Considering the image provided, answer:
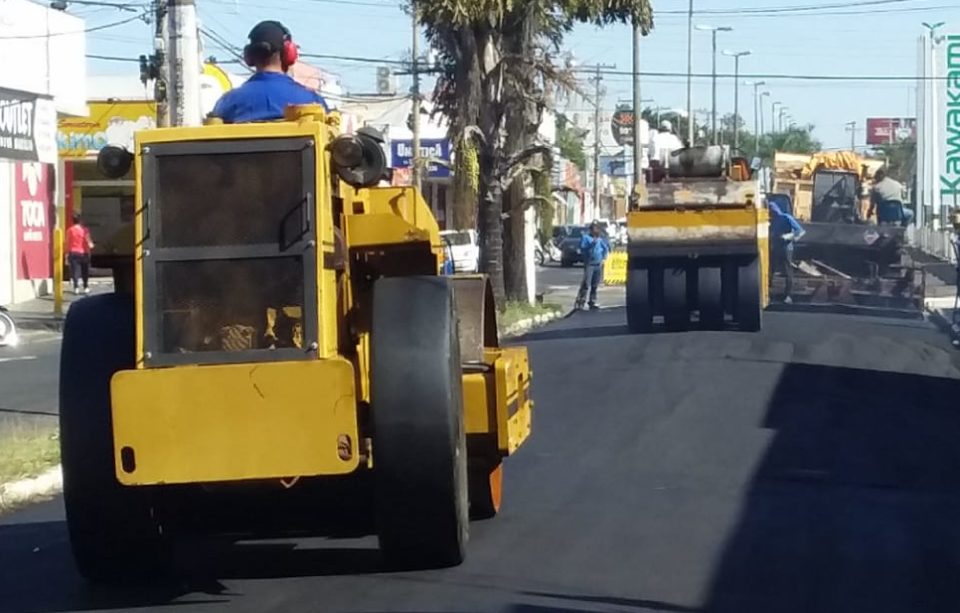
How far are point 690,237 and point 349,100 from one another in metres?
46.5

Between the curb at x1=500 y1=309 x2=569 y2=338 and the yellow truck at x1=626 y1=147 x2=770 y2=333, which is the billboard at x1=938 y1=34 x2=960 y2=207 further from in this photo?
the yellow truck at x1=626 y1=147 x2=770 y2=333

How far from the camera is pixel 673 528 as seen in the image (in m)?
10.1

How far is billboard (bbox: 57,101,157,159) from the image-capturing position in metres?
43.3

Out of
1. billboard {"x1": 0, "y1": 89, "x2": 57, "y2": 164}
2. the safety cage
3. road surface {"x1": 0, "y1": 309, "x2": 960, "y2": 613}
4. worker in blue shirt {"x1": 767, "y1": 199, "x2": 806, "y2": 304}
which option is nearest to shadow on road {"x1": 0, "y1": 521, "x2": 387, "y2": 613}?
road surface {"x1": 0, "y1": 309, "x2": 960, "y2": 613}

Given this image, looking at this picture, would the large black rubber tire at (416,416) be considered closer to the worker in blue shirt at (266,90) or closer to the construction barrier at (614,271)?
the worker in blue shirt at (266,90)

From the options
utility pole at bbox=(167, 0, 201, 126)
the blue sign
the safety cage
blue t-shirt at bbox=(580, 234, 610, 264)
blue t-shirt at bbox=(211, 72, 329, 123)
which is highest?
the blue sign

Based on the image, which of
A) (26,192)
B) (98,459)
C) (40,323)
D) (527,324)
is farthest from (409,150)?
(98,459)

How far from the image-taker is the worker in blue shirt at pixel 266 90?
29.4ft

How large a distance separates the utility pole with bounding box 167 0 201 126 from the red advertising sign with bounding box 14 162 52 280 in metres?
21.6

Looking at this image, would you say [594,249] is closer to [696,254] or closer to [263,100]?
[696,254]

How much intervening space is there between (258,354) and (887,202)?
28.8 metres

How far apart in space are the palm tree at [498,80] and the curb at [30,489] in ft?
57.7

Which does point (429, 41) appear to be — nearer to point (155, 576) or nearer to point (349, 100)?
point (155, 576)

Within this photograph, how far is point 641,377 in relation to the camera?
750 inches
